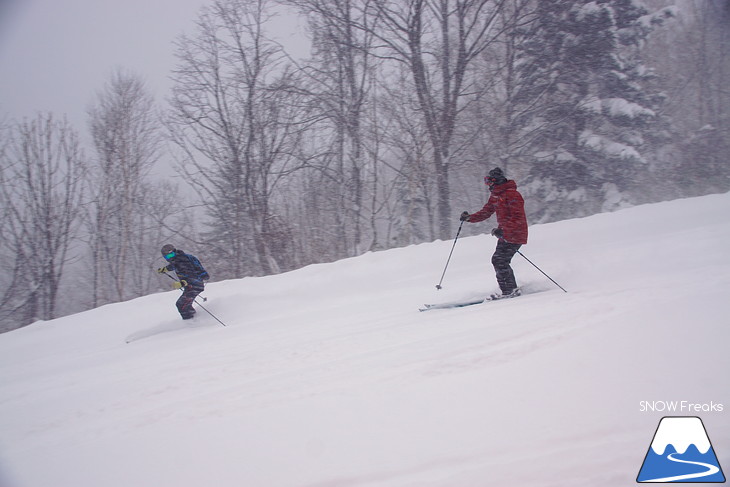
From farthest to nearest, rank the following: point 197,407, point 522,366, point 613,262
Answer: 1. point 613,262
2. point 197,407
3. point 522,366

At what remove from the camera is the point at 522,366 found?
357 centimetres

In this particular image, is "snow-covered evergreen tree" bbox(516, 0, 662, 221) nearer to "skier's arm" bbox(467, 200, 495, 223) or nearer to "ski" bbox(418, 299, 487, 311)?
"skier's arm" bbox(467, 200, 495, 223)

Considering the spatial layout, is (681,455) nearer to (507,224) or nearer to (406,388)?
(406,388)

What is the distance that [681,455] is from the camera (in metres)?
2.45

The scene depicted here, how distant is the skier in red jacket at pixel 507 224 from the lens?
620cm

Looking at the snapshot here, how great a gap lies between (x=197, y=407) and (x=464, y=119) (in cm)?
1583

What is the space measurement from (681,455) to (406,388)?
1868 mm

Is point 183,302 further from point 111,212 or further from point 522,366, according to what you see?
point 111,212

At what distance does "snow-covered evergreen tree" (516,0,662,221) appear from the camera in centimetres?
1523

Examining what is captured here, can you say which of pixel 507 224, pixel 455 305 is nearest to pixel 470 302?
pixel 455 305

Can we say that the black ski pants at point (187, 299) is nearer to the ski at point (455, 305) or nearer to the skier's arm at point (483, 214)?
the ski at point (455, 305)

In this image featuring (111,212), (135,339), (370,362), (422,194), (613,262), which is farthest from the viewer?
(111,212)

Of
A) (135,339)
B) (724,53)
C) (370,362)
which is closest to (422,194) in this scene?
(135,339)

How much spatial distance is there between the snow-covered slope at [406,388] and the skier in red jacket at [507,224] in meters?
0.40
